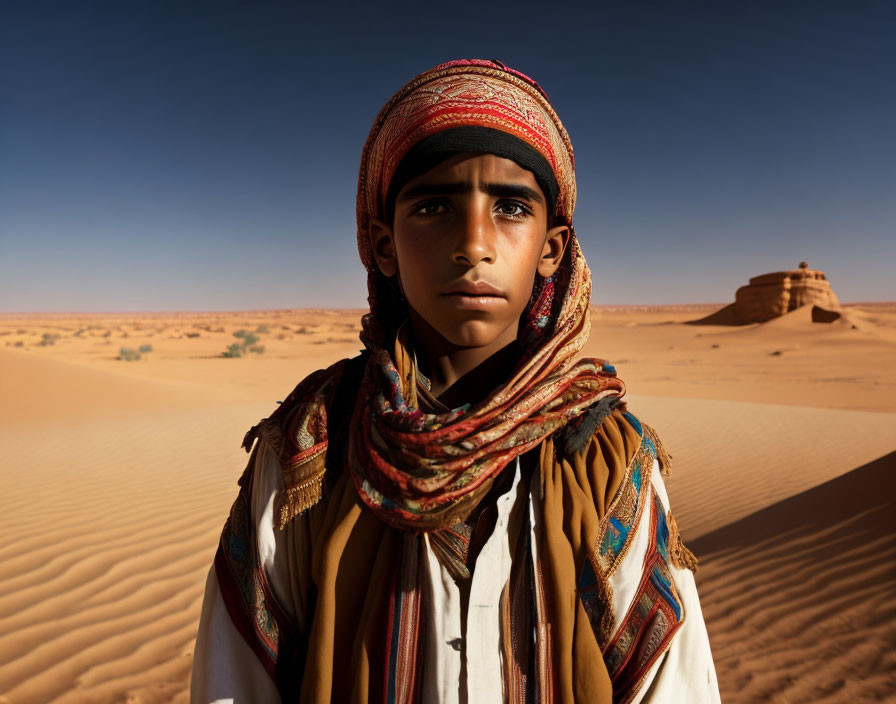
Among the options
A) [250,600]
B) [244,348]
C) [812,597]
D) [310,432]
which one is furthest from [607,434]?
[244,348]

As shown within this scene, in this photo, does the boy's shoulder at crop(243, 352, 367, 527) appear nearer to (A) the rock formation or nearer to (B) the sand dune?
(B) the sand dune

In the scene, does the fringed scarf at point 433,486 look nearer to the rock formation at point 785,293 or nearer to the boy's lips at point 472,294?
the boy's lips at point 472,294

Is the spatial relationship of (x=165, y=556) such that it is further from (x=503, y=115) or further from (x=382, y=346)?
(x=503, y=115)

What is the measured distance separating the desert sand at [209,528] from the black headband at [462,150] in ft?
11.2

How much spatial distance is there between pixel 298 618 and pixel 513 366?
74 cm

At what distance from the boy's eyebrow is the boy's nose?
0.16 ft

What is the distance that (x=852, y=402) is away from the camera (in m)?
14.9

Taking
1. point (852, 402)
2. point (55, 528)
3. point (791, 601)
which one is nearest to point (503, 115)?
point (791, 601)

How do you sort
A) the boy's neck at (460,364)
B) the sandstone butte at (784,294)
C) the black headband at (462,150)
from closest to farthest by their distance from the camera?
1. the black headband at (462,150)
2. the boy's neck at (460,364)
3. the sandstone butte at (784,294)

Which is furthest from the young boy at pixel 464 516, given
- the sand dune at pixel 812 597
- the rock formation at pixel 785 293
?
the rock formation at pixel 785 293

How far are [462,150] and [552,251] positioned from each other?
13.8 inches

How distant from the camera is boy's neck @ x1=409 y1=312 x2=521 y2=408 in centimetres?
129

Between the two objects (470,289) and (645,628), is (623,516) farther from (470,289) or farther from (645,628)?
(470,289)

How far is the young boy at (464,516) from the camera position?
3.50 feet
